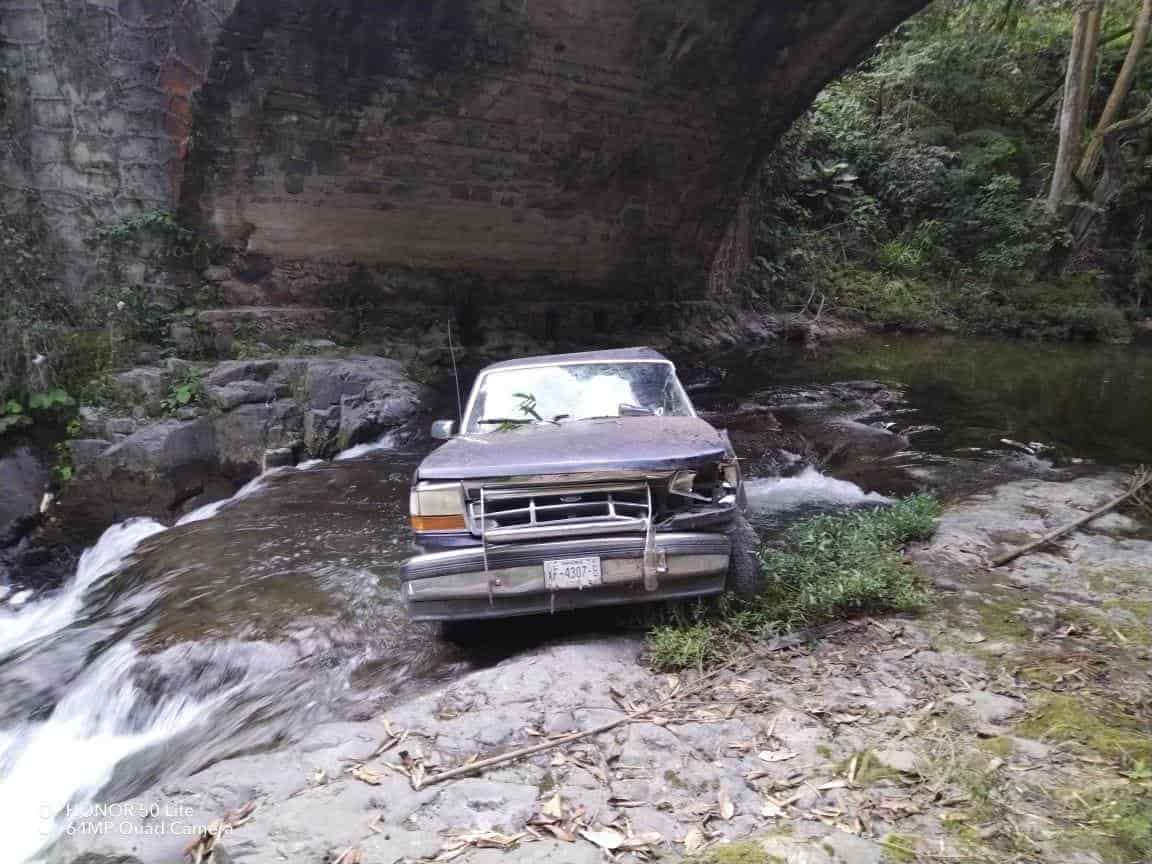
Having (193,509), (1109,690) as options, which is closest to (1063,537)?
(1109,690)

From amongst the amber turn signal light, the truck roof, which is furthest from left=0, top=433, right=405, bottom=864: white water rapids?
the truck roof

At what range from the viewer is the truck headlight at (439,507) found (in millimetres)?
3662

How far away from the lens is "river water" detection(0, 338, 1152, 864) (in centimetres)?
377

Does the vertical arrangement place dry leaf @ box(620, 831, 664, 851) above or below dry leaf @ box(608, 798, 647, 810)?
above

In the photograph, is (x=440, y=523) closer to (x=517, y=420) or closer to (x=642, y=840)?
(x=517, y=420)

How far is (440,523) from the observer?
12.1ft

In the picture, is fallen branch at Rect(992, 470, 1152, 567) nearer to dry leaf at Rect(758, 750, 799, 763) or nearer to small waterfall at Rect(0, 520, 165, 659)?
dry leaf at Rect(758, 750, 799, 763)

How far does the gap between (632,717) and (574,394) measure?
236 cm

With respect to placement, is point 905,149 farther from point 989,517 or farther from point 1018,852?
point 1018,852

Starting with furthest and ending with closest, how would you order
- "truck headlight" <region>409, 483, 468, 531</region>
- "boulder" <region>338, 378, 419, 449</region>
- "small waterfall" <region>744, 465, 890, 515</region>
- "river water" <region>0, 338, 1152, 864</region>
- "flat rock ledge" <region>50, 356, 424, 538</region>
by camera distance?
1. "boulder" <region>338, 378, 419, 449</region>
2. "flat rock ledge" <region>50, 356, 424, 538</region>
3. "small waterfall" <region>744, 465, 890, 515</region>
4. "river water" <region>0, 338, 1152, 864</region>
5. "truck headlight" <region>409, 483, 468, 531</region>

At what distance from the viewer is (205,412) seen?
8812mm

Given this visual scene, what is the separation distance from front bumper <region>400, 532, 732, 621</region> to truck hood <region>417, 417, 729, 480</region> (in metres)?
0.37

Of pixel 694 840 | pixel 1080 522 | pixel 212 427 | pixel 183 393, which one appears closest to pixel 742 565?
pixel 694 840

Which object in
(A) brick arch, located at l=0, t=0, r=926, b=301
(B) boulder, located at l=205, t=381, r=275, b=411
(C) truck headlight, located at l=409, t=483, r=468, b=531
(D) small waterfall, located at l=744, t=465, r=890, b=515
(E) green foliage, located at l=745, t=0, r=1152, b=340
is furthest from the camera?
(E) green foliage, located at l=745, t=0, r=1152, b=340
